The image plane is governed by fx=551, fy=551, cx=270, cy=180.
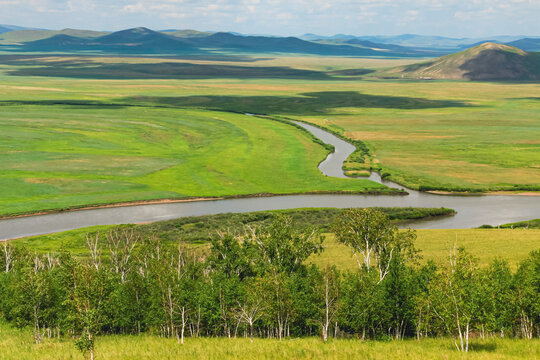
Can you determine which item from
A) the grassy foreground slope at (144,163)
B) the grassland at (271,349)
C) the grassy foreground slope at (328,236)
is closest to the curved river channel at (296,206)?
the grassy foreground slope at (144,163)

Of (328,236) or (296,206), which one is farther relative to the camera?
(296,206)

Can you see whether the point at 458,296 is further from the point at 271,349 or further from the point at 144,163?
the point at 144,163

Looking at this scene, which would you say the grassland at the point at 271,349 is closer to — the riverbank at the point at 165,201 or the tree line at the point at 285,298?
the tree line at the point at 285,298

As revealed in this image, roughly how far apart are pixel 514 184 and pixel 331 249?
216 feet

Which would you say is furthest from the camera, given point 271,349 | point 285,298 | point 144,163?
point 144,163

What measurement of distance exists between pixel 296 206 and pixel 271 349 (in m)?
73.3

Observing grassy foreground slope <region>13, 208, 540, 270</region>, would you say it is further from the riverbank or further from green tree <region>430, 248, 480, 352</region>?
green tree <region>430, 248, 480, 352</region>

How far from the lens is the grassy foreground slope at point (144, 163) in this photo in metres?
120

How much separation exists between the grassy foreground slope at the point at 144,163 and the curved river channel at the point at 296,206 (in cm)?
436

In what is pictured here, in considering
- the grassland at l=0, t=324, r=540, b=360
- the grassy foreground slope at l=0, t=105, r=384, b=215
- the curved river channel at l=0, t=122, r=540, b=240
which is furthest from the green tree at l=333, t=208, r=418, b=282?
the grassy foreground slope at l=0, t=105, r=384, b=215

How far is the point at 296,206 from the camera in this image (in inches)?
4503

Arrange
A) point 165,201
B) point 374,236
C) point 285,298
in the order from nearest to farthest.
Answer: point 285,298 → point 374,236 → point 165,201

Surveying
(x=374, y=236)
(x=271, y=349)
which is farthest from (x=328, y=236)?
(x=271, y=349)

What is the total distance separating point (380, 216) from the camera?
58.6m
